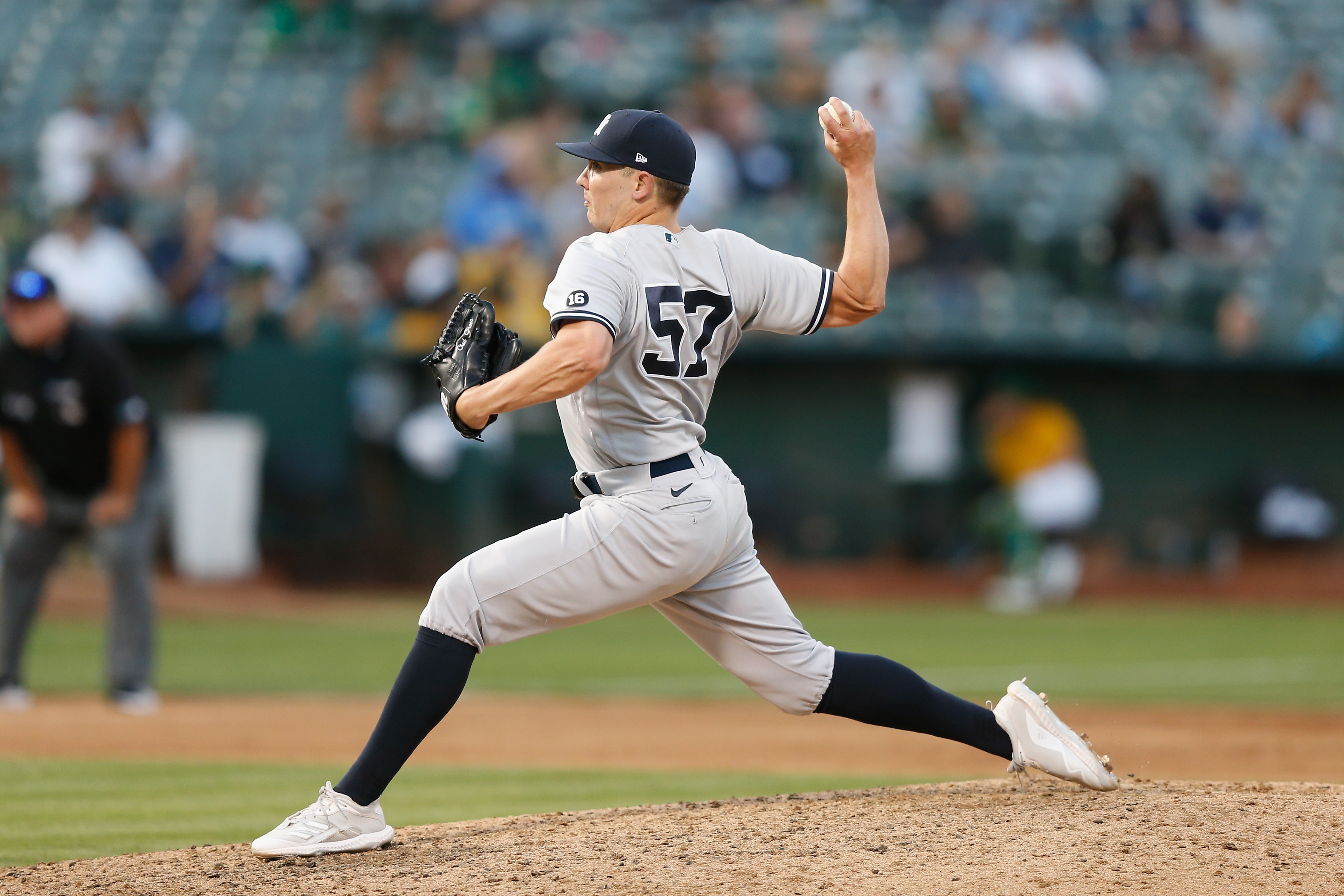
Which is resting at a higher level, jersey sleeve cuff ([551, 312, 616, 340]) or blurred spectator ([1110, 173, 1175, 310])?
blurred spectator ([1110, 173, 1175, 310])

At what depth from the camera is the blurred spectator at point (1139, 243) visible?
14.2 m

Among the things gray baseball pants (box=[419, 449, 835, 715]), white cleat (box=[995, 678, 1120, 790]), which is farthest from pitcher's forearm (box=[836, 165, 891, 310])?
white cleat (box=[995, 678, 1120, 790])

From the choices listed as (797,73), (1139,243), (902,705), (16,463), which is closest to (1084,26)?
(1139,243)

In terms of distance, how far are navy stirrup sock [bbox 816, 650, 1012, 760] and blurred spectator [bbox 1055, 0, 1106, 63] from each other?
44.8 feet

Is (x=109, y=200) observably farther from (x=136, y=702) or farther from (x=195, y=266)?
(x=136, y=702)

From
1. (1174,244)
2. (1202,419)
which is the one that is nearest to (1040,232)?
(1174,244)

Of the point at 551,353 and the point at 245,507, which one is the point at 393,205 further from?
the point at 551,353

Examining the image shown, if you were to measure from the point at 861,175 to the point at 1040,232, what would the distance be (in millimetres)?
11024

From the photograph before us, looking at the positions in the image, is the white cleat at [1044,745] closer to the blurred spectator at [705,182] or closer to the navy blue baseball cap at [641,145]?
the navy blue baseball cap at [641,145]

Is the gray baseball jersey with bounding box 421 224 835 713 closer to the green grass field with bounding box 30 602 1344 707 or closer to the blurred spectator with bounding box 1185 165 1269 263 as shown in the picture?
the green grass field with bounding box 30 602 1344 707

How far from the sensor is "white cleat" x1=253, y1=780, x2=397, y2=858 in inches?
146

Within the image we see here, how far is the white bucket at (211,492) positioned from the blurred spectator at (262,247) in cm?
127

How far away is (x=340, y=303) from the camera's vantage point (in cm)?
1332

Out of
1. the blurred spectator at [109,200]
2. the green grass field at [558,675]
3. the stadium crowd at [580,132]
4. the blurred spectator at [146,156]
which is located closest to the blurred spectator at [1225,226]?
the stadium crowd at [580,132]
